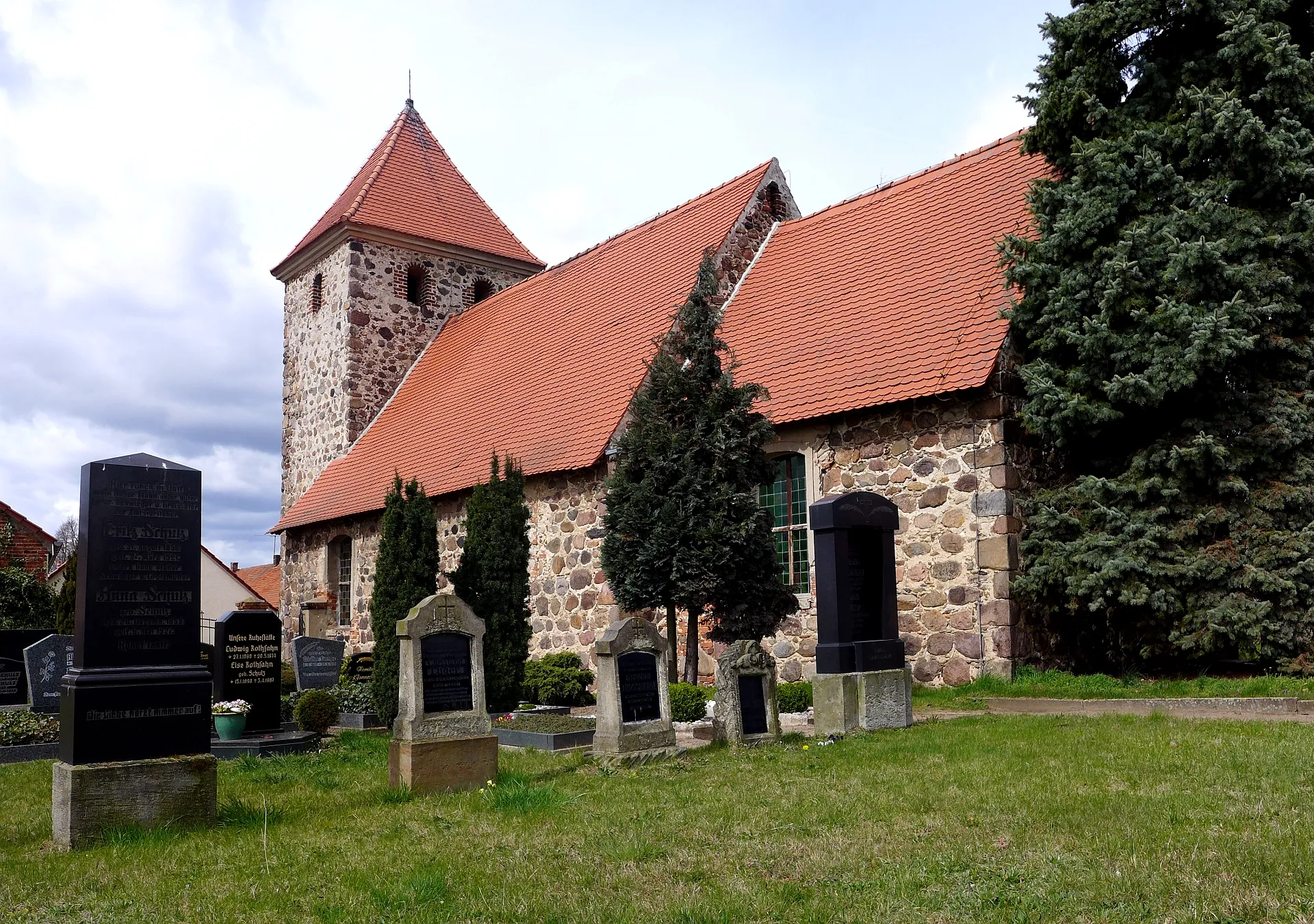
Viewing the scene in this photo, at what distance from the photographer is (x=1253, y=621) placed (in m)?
10.2

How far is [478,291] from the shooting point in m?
24.9

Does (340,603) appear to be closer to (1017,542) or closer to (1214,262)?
(1017,542)

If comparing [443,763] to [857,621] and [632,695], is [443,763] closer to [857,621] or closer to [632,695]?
[632,695]

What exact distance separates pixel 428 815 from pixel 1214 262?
892cm

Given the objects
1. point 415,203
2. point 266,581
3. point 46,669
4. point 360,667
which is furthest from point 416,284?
point 266,581

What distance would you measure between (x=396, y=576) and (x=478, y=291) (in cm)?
1385

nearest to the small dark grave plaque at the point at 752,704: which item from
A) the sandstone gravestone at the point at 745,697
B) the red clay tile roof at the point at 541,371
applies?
the sandstone gravestone at the point at 745,697

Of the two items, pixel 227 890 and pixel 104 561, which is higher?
pixel 104 561

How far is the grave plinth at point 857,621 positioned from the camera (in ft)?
30.1

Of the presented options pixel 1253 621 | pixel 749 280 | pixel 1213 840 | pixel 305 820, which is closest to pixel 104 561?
pixel 305 820

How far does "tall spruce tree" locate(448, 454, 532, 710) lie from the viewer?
12203 millimetres

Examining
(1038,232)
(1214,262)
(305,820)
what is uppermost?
(1038,232)

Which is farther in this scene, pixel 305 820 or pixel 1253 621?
pixel 1253 621

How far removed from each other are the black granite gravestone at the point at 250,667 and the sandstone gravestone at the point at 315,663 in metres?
2.39
